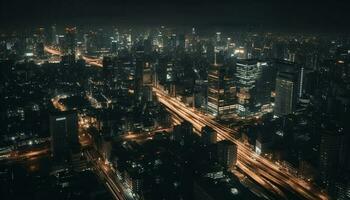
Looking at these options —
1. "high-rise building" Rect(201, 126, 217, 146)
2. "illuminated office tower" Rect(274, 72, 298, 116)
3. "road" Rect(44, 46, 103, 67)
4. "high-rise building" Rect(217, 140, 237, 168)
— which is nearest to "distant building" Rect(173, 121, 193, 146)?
"high-rise building" Rect(201, 126, 217, 146)

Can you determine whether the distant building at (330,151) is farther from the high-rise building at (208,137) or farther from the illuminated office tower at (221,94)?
the illuminated office tower at (221,94)

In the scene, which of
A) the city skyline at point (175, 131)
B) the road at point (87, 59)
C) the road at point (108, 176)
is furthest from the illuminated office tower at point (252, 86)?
the road at point (87, 59)

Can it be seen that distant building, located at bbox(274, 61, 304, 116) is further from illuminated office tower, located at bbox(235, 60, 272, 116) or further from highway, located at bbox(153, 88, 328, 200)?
highway, located at bbox(153, 88, 328, 200)

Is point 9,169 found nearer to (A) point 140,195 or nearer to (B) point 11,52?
(A) point 140,195

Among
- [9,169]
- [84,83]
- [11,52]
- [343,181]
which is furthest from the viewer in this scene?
[11,52]

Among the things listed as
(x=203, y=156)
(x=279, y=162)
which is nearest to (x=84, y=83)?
(x=203, y=156)

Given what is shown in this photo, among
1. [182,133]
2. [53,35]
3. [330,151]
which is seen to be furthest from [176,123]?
[53,35]

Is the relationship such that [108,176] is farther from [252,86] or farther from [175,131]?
[252,86]
